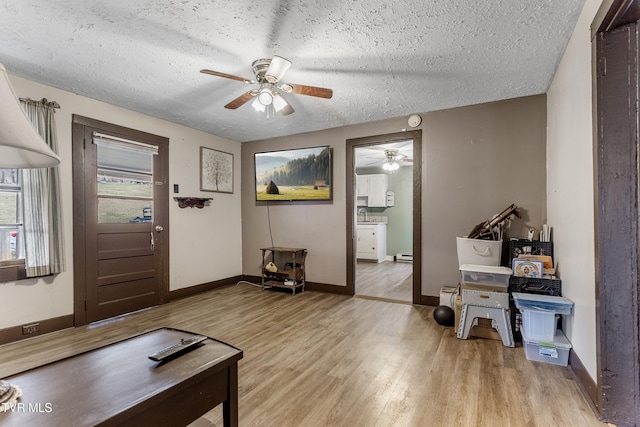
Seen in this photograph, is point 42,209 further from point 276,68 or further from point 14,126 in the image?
point 14,126

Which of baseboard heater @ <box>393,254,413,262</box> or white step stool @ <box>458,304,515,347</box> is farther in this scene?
baseboard heater @ <box>393,254,413,262</box>

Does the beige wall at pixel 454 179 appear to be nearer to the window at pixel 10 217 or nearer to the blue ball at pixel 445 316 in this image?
the blue ball at pixel 445 316

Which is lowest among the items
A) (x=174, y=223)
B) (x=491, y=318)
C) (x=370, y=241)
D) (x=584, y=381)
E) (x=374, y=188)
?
(x=584, y=381)

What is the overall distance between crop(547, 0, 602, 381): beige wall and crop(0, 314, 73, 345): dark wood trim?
4466 millimetres

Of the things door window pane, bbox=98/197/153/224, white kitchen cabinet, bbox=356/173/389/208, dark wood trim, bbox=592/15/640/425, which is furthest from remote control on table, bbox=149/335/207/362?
white kitchen cabinet, bbox=356/173/389/208

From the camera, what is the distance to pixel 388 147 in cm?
576

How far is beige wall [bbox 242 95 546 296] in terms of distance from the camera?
10.6ft

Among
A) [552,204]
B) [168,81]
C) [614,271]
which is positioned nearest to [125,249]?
[168,81]

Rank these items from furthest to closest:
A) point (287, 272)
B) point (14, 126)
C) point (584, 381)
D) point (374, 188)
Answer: point (374, 188) → point (287, 272) → point (584, 381) → point (14, 126)

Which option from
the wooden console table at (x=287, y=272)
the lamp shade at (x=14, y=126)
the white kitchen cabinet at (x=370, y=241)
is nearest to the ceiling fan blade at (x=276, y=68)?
the lamp shade at (x=14, y=126)

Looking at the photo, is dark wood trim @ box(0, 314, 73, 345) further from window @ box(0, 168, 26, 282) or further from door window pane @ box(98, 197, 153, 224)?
door window pane @ box(98, 197, 153, 224)

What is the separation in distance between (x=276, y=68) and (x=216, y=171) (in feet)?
9.21

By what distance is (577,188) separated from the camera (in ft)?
6.73

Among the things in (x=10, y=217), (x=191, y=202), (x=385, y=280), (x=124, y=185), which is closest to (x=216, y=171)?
(x=191, y=202)
